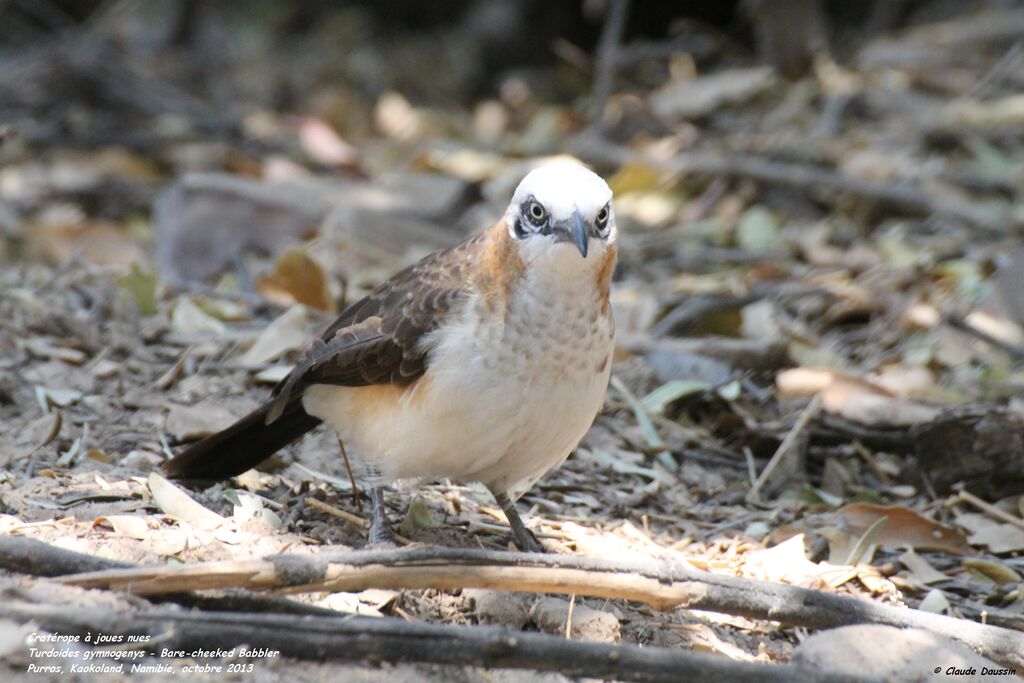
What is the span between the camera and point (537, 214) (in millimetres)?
3955

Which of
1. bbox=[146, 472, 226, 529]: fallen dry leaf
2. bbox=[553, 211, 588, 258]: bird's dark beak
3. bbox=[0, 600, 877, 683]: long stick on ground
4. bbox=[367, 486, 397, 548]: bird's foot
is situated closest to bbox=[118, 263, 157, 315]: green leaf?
bbox=[146, 472, 226, 529]: fallen dry leaf

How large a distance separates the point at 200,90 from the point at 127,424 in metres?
6.70

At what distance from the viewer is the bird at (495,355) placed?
388 centimetres

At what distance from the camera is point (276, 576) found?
3.12 metres

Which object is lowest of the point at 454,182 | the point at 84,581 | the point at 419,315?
the point at 84,581

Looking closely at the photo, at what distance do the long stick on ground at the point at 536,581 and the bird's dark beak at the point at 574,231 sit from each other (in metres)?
0.96

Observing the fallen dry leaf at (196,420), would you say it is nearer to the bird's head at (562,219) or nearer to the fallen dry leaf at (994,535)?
the bird's head at (562,219)

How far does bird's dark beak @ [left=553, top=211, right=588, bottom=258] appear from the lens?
3.82 meters

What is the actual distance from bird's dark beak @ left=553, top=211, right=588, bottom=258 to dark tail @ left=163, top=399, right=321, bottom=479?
1.29 m

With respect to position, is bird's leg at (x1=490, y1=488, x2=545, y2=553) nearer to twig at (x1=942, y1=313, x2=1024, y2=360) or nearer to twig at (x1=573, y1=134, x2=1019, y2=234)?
twig at (x1=942, y1=313, x2=1024, y2=360)

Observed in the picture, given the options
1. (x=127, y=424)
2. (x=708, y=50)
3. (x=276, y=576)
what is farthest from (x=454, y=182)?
(x=276, y=576)

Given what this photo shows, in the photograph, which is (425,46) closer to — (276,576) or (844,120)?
(844,120)

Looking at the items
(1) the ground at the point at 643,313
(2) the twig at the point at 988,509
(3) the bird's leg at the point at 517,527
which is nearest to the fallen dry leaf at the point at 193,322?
(1) the ground at the point at 643,313

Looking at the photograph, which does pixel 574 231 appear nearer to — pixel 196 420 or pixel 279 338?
pixel 196 420
